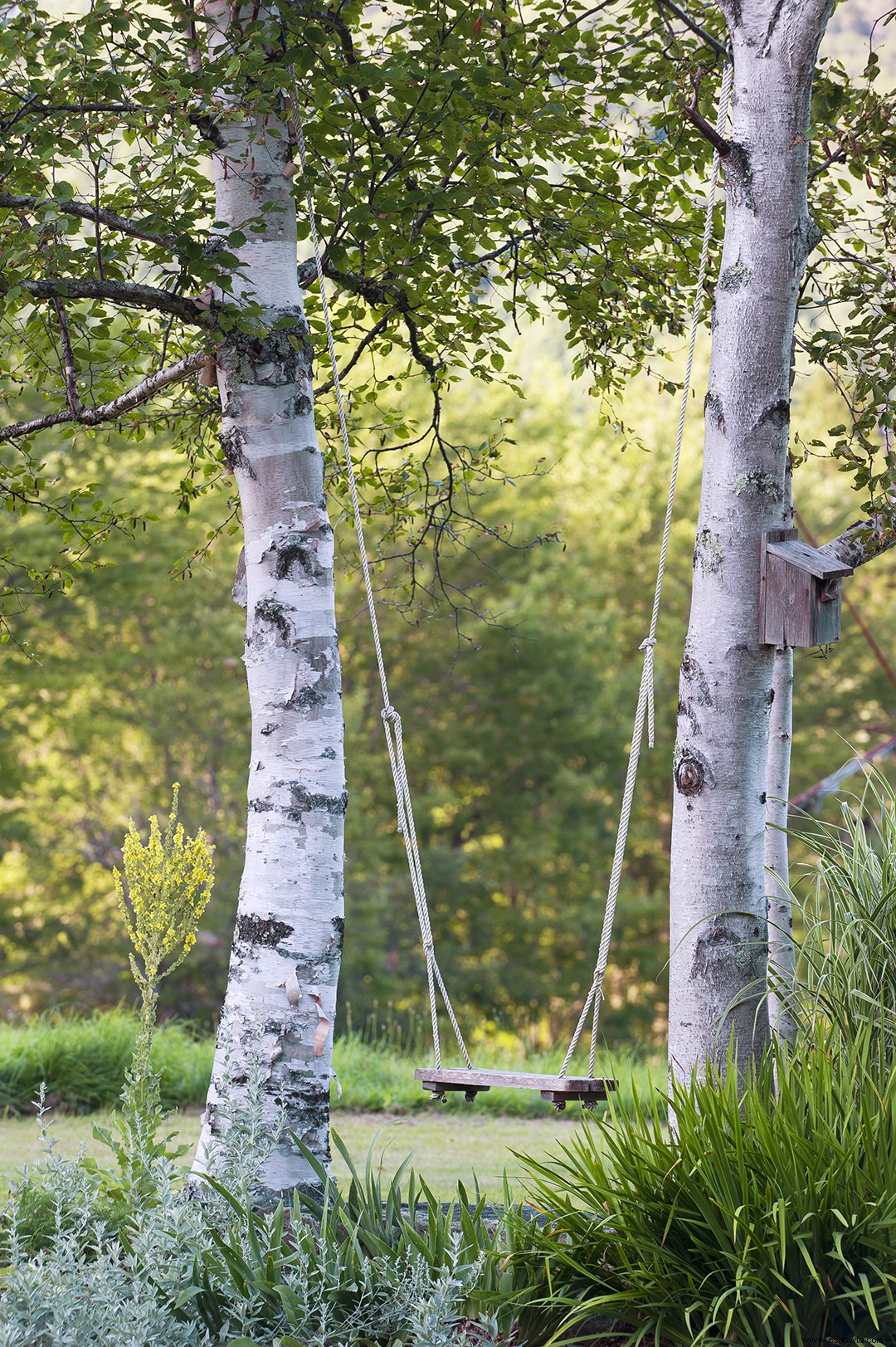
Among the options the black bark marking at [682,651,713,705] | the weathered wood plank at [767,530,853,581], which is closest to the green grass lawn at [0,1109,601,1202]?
the black bark marking at [682,651,713,705]

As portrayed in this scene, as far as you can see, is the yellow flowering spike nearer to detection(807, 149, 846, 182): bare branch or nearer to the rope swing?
the rope swing

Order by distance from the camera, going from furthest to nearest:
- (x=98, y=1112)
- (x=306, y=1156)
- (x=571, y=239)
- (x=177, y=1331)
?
(x=98, y=1112)
(x=571, y=239)
(x=306, y=1156)
(x=177, y=1331)

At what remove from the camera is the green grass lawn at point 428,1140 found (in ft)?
15.5

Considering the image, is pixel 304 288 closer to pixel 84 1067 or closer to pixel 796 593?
pixel 796 593

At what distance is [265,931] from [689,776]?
110cm

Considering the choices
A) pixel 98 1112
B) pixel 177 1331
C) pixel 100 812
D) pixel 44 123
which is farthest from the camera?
pixel 100 812

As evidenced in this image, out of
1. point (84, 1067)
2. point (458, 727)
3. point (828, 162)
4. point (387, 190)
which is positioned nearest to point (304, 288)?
point (387, 190)

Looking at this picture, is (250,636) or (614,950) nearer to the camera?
(250,636)

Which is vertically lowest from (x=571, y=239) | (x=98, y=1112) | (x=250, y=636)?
(x=98, y=1112)

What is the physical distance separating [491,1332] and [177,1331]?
0.54 metres

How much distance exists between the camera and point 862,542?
305cm

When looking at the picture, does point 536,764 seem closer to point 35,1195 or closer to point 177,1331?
point 35,1195

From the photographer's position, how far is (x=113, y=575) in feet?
45.4

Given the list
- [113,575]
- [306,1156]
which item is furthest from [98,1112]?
[113,575]
